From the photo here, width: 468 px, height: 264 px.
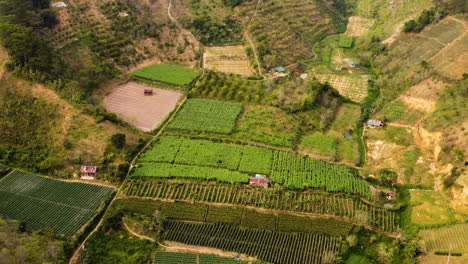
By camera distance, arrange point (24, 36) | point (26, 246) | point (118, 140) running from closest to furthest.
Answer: point (26, 246) < point (118, 140) < point (24, 36)

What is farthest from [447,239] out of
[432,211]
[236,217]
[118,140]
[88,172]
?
[88,172]

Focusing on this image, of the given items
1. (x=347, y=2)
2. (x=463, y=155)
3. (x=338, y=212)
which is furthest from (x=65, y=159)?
(x=347, y=2)

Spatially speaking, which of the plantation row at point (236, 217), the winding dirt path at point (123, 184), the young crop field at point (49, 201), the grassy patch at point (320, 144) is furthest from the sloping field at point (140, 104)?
the grassy patch at point (320, 144)

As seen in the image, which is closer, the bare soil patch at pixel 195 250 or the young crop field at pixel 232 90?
the bare soil patch at pixel 195 250

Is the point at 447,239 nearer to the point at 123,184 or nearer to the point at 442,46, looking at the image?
the point at 123,184

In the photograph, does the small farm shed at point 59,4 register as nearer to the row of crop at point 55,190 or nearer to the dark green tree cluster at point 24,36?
the dark green tree cluster at point 24,36

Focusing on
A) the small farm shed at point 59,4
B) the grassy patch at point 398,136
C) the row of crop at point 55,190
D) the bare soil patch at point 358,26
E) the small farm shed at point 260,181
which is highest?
the small farm shed at point 59,4

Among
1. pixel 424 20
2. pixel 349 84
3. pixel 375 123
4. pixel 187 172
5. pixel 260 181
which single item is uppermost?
pixel 424 20
